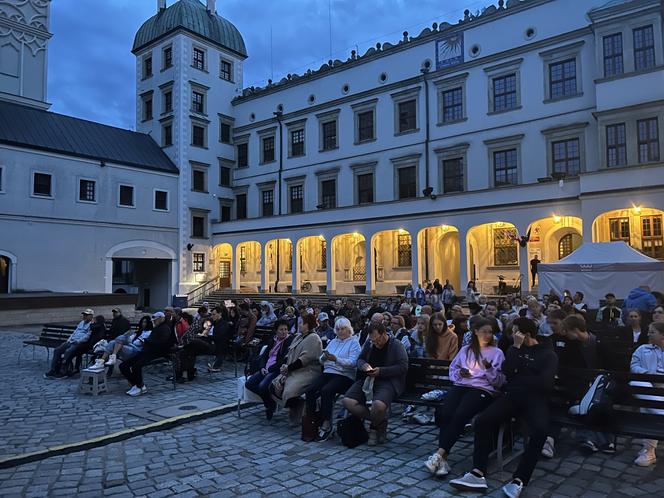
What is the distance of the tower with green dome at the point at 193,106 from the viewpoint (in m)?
37.5

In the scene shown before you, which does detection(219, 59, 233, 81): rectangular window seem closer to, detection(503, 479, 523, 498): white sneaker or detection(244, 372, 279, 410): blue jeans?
detection(244, 372, 279, 410): blue jeans

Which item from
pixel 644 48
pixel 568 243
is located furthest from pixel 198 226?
pixel 644 48

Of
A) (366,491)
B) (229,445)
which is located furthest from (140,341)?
(366,491)

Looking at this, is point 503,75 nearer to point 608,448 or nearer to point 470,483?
point 608,448

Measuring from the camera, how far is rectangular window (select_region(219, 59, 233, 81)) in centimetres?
4078

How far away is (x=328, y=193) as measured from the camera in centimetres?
3553

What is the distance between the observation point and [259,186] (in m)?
39.4

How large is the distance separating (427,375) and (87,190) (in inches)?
1222

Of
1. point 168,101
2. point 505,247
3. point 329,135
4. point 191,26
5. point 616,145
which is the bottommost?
point 505,247

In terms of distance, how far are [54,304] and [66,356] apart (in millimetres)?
14540

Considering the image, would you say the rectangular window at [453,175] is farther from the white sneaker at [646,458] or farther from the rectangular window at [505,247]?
the white sneaker at [646,458]

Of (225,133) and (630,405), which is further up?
(225,133)

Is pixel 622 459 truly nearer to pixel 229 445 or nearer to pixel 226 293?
pixel 229 445

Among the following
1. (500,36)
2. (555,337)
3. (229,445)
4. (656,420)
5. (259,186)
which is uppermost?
(500,36)
